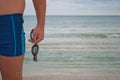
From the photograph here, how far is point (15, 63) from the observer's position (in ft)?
3.92

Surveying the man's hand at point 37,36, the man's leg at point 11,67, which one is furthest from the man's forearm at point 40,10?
the man's leg at point 11,67

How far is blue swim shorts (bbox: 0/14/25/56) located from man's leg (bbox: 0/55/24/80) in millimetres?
18

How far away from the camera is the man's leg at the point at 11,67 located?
1.19 meters

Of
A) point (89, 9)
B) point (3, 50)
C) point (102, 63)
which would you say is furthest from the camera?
point (89, 9)

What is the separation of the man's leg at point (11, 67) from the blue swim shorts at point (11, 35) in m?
0.02

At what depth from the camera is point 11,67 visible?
1194 mm

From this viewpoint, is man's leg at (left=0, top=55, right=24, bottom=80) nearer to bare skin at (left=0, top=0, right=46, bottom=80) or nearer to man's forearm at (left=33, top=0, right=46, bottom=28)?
bare skin at (left=0, top=0, right=46, bottom=80)

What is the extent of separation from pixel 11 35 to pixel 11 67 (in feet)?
0.37

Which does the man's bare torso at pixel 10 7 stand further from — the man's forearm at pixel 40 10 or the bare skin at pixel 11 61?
the man's forearm at pixel 40 10

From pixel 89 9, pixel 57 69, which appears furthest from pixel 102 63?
pixel 89 9

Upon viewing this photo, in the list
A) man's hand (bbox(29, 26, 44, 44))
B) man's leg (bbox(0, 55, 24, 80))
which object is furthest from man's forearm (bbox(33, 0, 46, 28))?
man's leg (bbox(0, 55, 24, 80))

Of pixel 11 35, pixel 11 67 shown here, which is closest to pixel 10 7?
pixel 11 35

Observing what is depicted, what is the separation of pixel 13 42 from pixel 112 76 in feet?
15.9

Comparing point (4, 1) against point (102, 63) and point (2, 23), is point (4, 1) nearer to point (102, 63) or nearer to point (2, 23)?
point (2, 23)
